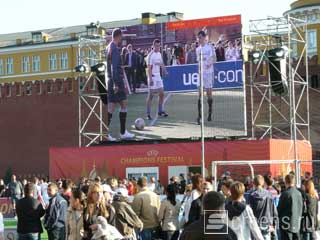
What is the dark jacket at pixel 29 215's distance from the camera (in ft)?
45.6

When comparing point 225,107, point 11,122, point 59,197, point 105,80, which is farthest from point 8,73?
point 59,197

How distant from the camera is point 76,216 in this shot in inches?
451

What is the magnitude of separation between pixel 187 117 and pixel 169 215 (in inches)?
964

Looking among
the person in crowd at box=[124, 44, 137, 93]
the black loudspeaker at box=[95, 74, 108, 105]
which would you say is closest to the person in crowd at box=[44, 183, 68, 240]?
the person in crowd at box=[124, 44, 137, 93]

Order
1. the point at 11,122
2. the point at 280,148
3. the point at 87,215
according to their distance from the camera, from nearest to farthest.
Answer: the point at 87,215 → the point at 280,148 → the point at 11,122

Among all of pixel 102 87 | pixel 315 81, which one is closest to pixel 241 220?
pixel 102 87

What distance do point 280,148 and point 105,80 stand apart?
10.00 metres

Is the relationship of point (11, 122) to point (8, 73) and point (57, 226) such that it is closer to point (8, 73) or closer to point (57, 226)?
point (8, 73)

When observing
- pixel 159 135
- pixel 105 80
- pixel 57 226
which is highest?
pixel 105 80

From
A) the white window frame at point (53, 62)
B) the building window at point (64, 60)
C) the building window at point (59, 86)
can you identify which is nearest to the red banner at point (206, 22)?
the building window at point (59, 86)

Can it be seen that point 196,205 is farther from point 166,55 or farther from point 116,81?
point 116,81

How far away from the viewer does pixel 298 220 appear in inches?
546

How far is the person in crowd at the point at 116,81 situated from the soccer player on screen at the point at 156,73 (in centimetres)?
150

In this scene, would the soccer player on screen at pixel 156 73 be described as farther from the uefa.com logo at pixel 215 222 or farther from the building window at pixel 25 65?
the building window at pixel 25 65
